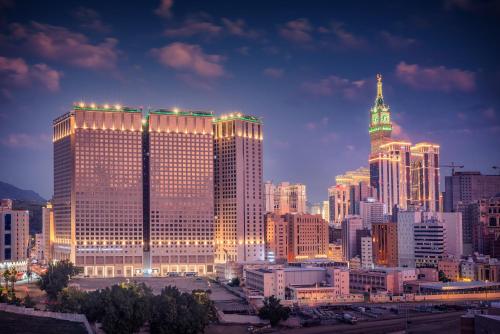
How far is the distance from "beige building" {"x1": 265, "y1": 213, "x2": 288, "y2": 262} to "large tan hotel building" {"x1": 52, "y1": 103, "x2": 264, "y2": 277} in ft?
18.3

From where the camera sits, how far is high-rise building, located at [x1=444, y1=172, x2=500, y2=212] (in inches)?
6683

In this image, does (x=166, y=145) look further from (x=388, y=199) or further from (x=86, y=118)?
(x=388, y=199)

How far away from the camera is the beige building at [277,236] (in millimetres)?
119188

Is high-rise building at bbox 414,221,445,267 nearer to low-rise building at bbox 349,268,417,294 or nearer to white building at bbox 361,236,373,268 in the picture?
white building at bbox 361,236,373,268

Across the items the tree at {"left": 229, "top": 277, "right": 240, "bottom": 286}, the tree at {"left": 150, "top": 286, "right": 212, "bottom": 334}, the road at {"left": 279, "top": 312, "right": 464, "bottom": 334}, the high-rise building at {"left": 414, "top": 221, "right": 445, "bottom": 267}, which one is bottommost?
the road at {"left": 279, "top": 312, "right": 464, "bottom": 334}

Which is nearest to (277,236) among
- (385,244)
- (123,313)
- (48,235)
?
(385,244)

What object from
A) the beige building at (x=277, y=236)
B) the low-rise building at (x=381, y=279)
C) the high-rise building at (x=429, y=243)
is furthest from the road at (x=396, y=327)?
the beige building at (x=277, y=236)

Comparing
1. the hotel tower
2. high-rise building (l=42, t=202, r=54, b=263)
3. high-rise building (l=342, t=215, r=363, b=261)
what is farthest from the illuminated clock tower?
high-rise building (l=42, t=202, r=54, b=263)

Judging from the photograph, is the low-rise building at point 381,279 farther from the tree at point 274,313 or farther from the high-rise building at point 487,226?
the high-rise building at point 487,226

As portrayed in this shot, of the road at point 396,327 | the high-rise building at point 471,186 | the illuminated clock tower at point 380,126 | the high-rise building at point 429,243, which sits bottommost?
the road at point 396,327

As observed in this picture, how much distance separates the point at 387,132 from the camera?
19775 cm

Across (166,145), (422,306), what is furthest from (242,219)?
(422,306)

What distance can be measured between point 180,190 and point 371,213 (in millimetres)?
49440

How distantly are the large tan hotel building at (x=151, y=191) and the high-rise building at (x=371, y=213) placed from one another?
3401 centimetres
